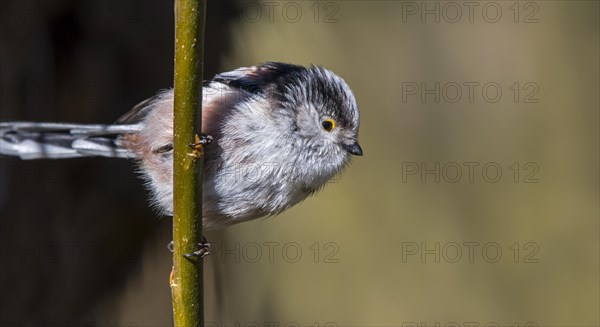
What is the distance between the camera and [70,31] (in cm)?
437

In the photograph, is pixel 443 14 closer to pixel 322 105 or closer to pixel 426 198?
pixel 426 198

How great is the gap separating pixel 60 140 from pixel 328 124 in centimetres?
140

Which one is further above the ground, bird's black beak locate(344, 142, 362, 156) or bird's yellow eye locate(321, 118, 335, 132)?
bird's yellow eye locate(321, 118, 335, 132)

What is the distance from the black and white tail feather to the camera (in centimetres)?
345

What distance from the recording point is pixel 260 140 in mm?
2920

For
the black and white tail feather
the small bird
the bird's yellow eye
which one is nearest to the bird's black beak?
the small bird

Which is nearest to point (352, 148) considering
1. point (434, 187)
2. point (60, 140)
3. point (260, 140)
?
point (260, 140)

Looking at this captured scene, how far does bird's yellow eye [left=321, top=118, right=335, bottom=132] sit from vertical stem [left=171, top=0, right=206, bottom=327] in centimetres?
102

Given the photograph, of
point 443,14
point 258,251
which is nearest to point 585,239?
point 443,14

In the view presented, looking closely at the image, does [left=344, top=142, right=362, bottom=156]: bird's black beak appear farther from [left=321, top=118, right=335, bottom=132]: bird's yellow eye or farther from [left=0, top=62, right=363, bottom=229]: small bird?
[left=321, top=118, right=335, bottom=132]: bird's yellow eye

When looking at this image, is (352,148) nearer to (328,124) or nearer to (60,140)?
(328,124)

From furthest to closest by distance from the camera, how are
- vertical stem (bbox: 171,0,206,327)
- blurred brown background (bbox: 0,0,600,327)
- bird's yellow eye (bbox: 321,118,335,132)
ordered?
blurred brown background (bbox: 0,0,600,327) → bird's yellow eye (bbox: 321,118,335,132) → vertical stem (bbox: 171,0,206,327)

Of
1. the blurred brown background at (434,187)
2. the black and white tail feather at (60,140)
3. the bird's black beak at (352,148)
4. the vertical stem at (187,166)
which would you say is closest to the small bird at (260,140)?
the bird's black beak at (352,148)

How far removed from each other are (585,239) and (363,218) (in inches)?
63.6
